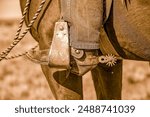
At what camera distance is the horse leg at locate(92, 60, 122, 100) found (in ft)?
8.68

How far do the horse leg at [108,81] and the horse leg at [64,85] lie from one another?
1.30ft

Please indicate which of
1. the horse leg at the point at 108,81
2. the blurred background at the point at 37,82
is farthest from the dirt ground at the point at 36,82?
the horse leg at the point at 108,81

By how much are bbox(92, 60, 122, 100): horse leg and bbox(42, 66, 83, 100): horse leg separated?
1.30 ft

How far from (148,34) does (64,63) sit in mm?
358

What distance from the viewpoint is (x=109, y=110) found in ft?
7.39

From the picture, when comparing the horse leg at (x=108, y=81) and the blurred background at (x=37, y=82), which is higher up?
the horse leg at (x=108, y=81)

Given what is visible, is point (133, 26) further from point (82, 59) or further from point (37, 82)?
point (37, 82)

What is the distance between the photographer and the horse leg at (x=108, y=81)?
2.64 m

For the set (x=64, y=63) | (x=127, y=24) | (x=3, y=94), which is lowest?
(x=3, y=94)

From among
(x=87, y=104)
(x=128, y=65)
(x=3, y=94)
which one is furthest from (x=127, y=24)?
(x=128, y=65)

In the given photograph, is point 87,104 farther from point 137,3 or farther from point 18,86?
point 18,86

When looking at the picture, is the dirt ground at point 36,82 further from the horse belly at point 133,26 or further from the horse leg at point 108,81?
the horse belly at point 133,26

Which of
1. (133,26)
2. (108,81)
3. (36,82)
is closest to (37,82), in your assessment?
(36,82)

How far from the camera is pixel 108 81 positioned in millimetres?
2672
